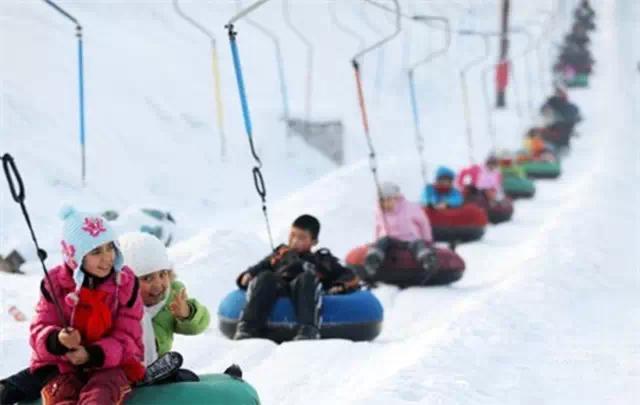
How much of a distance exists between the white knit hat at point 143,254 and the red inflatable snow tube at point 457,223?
28.2ft

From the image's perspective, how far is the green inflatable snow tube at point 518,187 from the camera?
1881cm

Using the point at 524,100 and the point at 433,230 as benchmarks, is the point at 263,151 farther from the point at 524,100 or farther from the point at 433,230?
the point at 524,100

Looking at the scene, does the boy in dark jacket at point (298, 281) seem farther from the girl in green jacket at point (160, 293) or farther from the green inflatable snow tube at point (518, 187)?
the green inflatable snow tube at point (518, 187)

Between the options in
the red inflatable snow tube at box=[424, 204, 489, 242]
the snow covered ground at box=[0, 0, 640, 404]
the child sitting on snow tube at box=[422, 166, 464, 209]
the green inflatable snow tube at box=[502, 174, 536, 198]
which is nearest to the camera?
the snow covered ground at box=[0, 0, 640, 404]

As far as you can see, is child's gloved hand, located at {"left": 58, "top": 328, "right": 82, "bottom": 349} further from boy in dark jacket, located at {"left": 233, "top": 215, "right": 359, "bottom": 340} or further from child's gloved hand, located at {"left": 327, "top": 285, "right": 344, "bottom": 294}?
child's gloved hand, located at {"left": 327, "top": 285, "right": 344, "bottom": 294}

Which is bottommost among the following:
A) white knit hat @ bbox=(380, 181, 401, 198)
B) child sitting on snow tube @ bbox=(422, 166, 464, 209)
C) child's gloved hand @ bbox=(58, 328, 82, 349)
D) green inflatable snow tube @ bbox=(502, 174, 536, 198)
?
green inflatable snow tube @ bbox=(502, 174, 536, 198)

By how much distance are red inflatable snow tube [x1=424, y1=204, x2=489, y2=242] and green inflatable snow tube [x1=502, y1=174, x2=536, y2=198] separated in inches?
204

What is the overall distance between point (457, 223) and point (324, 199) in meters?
2.19

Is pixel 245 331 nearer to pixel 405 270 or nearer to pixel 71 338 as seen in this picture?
pixel 405 270

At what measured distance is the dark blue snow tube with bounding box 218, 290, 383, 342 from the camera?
7.71 m

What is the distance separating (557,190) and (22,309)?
13.9 metres

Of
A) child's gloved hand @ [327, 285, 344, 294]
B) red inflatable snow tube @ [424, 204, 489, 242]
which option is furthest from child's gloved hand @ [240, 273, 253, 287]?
red inflatable snow tube @ [424, 204, 489, 242]

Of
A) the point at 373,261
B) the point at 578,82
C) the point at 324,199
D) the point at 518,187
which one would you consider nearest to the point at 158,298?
the point at 373,261

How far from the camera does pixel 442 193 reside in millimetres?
13500
